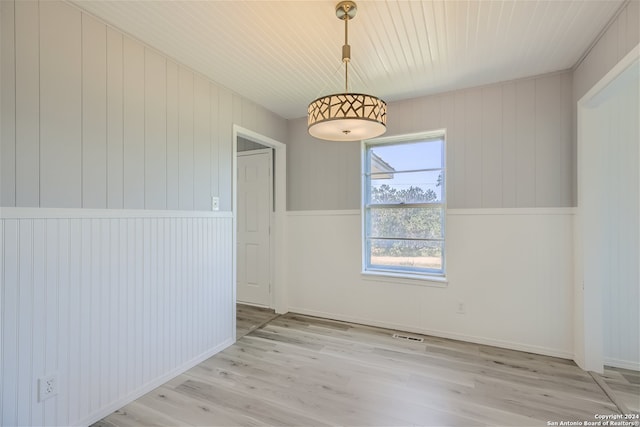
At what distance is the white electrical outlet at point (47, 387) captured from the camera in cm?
171

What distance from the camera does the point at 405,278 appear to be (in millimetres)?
3398

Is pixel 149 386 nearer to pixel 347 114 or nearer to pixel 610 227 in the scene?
pixel 347 114

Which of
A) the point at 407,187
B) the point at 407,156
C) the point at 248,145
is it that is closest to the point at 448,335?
the point at 407,187

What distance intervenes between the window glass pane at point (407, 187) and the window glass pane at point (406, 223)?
0.37ft

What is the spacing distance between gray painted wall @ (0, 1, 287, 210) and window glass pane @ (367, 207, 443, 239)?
1873mm

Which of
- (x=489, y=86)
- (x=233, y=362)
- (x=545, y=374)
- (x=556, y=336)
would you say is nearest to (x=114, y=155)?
(x=233, y=362)

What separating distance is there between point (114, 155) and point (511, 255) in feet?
11.1

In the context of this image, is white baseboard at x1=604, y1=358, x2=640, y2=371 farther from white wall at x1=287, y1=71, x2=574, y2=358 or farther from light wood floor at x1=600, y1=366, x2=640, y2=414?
white wall at x1=287, y1=71, x2=574, y2=358

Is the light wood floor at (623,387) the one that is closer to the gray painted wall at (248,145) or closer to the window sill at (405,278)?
the window sill at (405,278)

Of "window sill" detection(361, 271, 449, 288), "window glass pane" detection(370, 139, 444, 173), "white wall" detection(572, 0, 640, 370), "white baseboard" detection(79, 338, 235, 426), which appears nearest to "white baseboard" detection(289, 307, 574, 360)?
"white wall" detection(572, 0, 640, 370)

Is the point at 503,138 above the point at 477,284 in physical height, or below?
above

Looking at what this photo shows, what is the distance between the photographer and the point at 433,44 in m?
2.30

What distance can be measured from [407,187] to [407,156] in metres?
0.35

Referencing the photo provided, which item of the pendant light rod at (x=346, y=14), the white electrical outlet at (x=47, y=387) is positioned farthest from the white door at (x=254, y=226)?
the white electrical outlet at (x=47, y=387)
